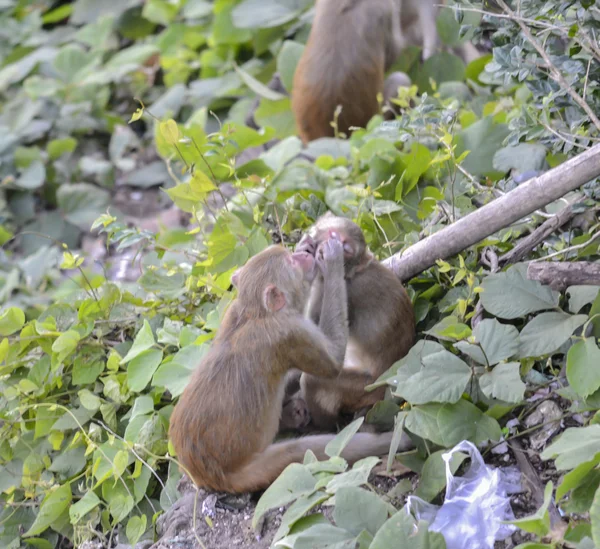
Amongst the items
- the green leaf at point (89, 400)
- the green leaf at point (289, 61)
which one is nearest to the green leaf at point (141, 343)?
the green leaf at point (89, 400)

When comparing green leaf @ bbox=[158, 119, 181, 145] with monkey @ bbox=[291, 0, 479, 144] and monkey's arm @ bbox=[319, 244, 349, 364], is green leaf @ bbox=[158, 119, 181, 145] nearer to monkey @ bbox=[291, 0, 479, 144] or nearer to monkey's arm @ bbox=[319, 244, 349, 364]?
monkey's arm @ bbox=[319, 244, 349, 364]

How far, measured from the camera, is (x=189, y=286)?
3.44 meters

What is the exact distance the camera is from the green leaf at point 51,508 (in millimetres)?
3098

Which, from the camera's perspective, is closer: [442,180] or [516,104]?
[442,180]

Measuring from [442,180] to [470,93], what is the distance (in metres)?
1.80

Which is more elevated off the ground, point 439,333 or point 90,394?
point 439,333

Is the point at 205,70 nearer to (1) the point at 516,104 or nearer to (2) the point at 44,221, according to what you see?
(2) the point at 44,221

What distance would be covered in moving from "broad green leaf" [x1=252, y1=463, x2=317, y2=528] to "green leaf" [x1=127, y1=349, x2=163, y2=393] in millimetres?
1023

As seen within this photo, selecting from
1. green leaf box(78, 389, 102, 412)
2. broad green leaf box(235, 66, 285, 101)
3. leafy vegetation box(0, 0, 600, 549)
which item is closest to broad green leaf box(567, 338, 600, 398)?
leafy vegetation box(0, 0, 600, 549)

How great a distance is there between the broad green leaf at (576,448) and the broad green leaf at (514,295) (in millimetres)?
555

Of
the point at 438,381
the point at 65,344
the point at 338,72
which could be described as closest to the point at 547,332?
the point at 438,381

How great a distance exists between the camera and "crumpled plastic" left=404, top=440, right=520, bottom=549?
7.14 feet

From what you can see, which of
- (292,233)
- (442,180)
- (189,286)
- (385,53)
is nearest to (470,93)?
(385,53)

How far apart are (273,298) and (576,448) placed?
42.1 inches
